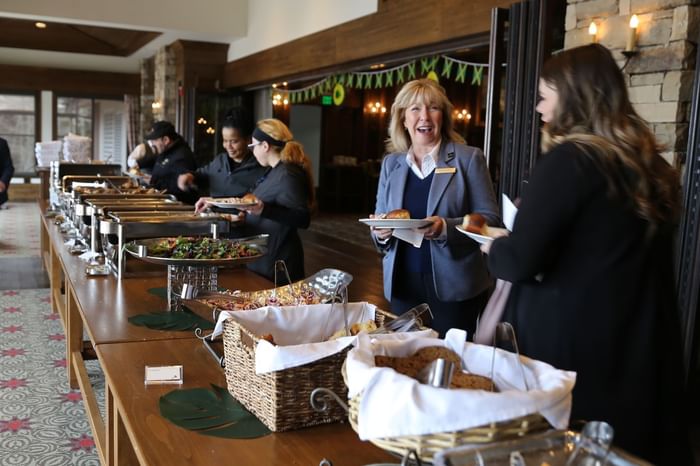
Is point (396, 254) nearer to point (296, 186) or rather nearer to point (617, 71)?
point (296, 186)

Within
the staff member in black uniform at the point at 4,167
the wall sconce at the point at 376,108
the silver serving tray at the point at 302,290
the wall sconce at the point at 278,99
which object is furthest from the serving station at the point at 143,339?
the wall sconce at the point at 376,108

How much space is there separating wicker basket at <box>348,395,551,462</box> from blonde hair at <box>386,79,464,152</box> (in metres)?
1.59

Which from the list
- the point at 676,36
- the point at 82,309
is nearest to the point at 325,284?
the point at 82,309

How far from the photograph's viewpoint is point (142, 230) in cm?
270

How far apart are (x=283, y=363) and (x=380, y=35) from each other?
5.14m

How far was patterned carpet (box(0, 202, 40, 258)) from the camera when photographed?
767 cm

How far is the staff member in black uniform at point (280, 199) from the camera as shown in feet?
10.1

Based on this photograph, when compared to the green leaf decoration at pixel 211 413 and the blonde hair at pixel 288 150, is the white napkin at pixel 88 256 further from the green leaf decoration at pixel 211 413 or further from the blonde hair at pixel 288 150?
the green leaf decoration at pixel 211 413

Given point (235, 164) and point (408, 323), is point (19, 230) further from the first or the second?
point (408, 323)

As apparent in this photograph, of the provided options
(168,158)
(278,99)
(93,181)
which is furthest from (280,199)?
(278,99)

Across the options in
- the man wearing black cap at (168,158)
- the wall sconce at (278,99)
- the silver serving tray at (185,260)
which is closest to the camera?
the silver serving tray at (185,260)

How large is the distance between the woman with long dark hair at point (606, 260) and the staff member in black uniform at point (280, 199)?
6.11 ft

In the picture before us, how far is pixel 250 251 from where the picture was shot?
8.19 feet

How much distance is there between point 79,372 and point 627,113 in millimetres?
2558
